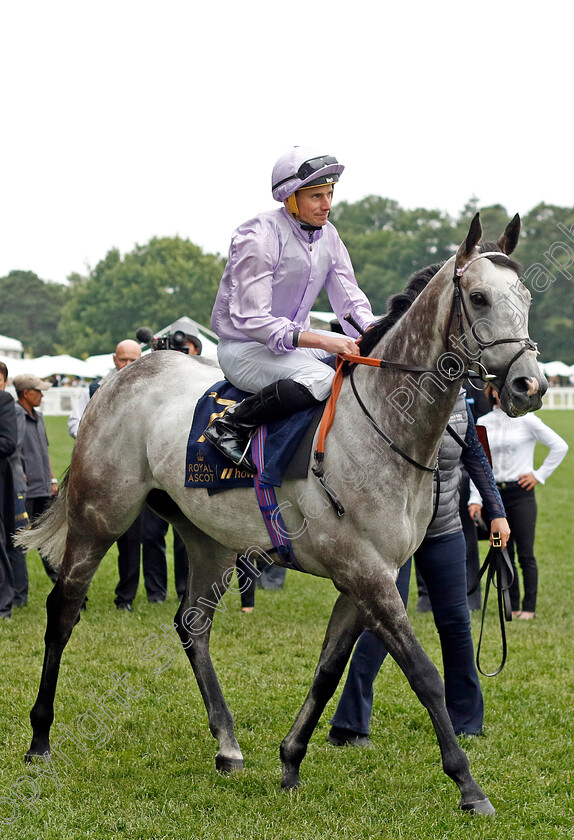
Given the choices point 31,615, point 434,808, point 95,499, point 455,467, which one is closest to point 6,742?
point 95,499

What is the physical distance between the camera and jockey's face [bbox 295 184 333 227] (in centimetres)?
425

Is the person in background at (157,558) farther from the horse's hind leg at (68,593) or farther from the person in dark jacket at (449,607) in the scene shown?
the person in dark jacket at (449,607)

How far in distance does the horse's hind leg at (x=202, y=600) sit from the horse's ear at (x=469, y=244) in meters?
2.36

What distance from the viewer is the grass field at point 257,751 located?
396 centimetres

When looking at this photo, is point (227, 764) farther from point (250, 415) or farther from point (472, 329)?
point (472, 329)

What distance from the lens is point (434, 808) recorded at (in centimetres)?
411

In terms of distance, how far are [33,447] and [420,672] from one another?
6.48 metres

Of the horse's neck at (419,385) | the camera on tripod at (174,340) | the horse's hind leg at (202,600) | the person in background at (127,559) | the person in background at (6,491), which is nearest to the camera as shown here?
the horse's neck at (419,385)

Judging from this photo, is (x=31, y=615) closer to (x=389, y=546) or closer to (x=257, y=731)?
(x=257, y=731)

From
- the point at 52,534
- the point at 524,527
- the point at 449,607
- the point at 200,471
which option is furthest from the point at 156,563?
the point at 200,471

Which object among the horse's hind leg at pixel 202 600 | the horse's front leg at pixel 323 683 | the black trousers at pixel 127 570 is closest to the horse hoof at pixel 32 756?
the horse's hind leg at pixel 202 600

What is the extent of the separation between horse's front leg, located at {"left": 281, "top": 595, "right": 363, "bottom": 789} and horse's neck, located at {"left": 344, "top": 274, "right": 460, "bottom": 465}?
945 mm

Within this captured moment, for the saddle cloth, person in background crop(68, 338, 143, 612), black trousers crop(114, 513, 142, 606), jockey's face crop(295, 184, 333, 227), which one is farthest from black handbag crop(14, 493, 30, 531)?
jockey's face crop(295, 184, 333, 227)

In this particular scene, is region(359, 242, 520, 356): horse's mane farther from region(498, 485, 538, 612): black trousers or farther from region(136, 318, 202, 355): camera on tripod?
region(498, 485, 538, 612): black trousers
